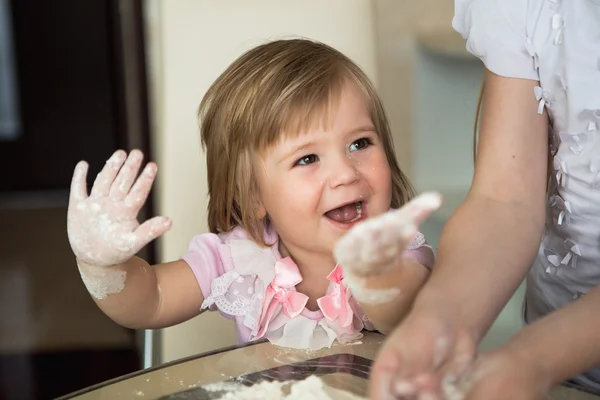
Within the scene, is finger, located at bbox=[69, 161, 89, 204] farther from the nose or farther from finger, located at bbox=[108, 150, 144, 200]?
the nose

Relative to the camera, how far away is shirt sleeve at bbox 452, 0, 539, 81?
975mm

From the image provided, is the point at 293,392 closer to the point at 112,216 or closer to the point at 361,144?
the point at 112,216

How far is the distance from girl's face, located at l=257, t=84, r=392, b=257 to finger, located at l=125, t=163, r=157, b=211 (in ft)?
Answer: 0.74

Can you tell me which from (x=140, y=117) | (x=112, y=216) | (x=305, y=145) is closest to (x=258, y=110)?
(x=305, y=145)

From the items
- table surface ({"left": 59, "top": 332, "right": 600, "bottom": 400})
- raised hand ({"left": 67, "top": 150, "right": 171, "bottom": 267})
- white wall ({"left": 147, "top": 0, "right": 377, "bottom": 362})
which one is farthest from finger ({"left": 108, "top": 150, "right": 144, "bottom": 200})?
white wall ({"left": 147, "top": 0, "right": 377, "bottom": 362})

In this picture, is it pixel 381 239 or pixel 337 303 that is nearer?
pixel 381 239

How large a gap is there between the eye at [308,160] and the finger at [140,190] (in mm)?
239

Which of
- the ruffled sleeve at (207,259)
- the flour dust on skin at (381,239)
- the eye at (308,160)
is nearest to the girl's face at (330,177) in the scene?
the eye at (308,160)

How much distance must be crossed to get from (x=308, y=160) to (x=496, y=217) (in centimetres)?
34

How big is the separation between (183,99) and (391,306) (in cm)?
69

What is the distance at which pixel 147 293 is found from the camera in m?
1.06

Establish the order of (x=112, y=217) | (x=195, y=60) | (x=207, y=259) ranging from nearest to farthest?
(x=112, y=217) < (x=207, y=259) < (x=195, y=60)

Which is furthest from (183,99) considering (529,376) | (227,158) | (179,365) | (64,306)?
(64,306)

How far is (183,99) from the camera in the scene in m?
1.38
